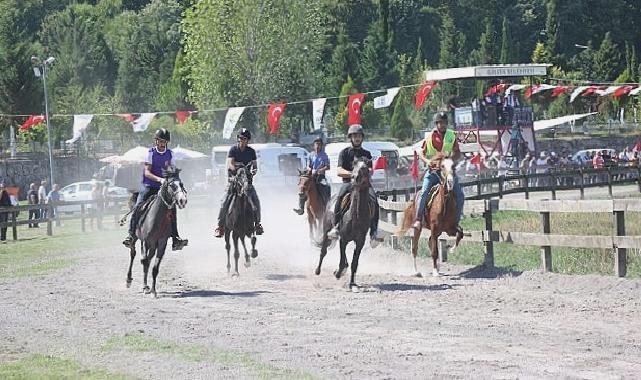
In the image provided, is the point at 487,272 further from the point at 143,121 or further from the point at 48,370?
the point at 143,121

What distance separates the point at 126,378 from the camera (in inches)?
437

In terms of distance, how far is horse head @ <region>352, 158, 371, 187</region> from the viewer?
17.5 m

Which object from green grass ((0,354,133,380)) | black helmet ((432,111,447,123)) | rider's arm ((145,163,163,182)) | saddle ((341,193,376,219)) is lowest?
green grass ((0,354,133,380))

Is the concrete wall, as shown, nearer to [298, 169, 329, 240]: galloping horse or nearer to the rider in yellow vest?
[298, 169, 329, 240]: galloping horse

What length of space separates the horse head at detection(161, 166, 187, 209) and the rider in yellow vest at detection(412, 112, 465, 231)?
13.2 ft

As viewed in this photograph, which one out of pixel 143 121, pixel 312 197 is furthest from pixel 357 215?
pixel 143 121

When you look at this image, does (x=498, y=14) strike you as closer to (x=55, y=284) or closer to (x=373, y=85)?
(x=373, y=85)

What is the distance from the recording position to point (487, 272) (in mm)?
19953

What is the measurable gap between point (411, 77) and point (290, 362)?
8751cm

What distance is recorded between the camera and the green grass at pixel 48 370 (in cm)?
1138

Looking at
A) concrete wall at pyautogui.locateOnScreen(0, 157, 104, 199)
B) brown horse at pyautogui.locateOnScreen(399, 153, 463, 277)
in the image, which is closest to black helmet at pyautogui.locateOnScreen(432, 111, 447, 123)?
brown horse at pyautogui.locateOnScreen(399, 153, 463, 277)

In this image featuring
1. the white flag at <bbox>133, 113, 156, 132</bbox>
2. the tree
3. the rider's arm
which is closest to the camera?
the rider's arm

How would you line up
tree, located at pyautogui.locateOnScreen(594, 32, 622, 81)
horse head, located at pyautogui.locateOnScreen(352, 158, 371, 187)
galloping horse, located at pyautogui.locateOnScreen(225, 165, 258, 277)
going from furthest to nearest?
tree, located at pyautogui.locateOnScreen(594, 32, 622, 81)
galloping horse, located at pyautogui.locateOnScreen(225, 165, 258, 277)
horse head, located at pyautogui.locateOnScreen(352, 158, 371, 187)

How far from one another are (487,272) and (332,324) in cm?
638
